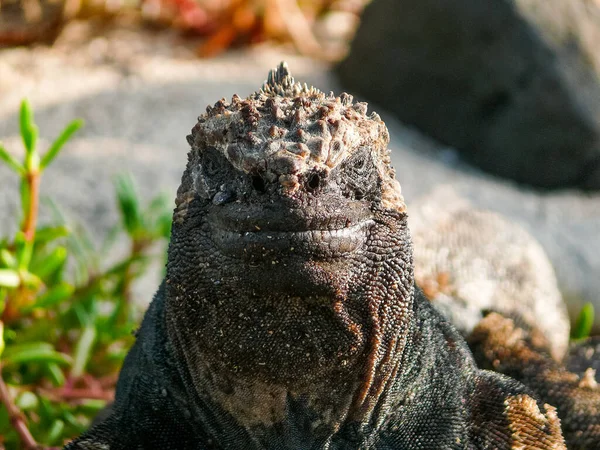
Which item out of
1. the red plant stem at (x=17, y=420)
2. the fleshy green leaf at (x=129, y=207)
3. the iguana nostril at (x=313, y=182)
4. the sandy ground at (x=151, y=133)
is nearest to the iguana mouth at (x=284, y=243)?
the iguana nostril at (x=313, y=182)

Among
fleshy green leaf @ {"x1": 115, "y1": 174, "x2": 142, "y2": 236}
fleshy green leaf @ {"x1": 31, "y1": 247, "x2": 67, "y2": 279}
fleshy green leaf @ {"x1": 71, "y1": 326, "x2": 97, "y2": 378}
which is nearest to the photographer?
fleshy green leaf @ {"x1": 31, "y1": 247, "x2": 67, "y2": 279}

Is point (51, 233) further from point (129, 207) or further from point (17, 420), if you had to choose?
point (17, 420)

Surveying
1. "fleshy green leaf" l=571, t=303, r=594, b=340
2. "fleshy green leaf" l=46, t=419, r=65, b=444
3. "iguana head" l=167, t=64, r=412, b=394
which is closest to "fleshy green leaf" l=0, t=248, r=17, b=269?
"fleshy green leaf" l=46, t=419, r=65, b=444

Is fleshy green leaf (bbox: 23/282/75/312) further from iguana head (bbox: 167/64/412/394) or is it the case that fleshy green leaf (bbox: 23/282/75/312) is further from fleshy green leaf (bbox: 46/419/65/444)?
iguana head (bbox: 167/64/412/394)

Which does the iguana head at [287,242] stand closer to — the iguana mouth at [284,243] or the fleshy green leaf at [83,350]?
the iguana mouth at [284,243]

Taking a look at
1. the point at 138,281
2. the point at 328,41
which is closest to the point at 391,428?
the point at 138,281

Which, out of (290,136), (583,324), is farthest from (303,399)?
(583,324)
